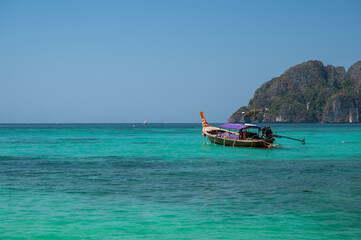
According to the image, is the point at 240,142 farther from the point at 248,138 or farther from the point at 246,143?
the point at 248,138

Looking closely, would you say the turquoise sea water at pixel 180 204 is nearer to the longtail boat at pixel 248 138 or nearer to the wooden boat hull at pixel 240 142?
the wooden boat hull at pixel 240 142

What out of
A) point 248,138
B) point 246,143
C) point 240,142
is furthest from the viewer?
point 240,142

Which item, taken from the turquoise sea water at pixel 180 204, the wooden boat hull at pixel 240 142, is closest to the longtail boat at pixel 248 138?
the wooden boat hull at pixel 240 142

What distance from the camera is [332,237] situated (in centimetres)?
1120

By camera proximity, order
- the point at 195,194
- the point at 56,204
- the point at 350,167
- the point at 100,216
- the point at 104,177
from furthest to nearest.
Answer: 1. the point at 350,167
2. the point at 104,177
3. the point at 195,194
4. the point at 56,204
5. the point at 100,216

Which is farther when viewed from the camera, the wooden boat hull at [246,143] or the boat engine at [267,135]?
the boat engine at [267,135]

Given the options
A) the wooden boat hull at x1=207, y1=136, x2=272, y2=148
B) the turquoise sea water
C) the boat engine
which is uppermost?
the boat engine

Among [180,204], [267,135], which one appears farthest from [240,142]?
[180,204]

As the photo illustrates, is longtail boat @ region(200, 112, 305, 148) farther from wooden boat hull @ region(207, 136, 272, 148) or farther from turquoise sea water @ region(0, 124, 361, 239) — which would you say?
turquoise sea water @ region(0, 124, 361, 239)

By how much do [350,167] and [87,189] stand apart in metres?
17.8

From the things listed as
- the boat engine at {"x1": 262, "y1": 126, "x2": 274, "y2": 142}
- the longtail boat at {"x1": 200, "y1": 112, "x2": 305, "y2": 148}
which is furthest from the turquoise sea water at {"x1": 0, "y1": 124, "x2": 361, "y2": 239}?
the boat engine at {"x1": 262, "y1": 126, "x2": 274, "y2": 142}

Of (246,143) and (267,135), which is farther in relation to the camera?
(267,135)

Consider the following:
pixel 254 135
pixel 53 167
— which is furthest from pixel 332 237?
pixel 254 135

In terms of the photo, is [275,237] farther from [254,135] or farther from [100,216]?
[254,135]
